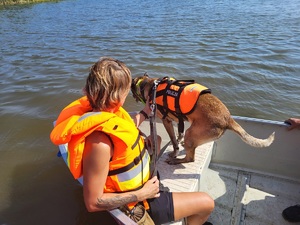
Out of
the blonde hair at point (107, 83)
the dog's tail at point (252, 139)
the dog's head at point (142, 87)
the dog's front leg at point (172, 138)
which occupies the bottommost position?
the dog's front leg at point (172, 138)

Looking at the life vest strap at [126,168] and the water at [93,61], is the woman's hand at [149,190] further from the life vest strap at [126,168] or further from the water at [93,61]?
the water at [93,61]

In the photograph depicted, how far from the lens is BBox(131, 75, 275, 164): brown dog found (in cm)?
345

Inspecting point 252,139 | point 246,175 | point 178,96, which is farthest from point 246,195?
point 178,96

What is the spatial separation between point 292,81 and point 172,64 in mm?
3594

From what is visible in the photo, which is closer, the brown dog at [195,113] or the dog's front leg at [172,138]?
the brown dog at [195,113]

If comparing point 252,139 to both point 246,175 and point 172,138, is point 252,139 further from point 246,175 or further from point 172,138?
point 172,138

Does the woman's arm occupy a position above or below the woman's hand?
above

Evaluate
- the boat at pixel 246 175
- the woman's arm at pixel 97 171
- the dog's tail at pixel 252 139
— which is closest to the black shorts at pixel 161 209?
the woman's arm at pixel 97 171

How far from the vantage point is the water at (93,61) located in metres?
4.30

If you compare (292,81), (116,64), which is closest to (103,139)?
(116,64)

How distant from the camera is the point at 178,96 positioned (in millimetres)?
3662

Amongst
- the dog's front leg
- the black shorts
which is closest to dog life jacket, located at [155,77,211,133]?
the dog's front leg

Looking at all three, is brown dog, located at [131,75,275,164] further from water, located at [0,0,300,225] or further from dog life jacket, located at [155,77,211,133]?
water, located at [0,0,300,225]

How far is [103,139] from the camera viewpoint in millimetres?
2039
